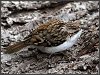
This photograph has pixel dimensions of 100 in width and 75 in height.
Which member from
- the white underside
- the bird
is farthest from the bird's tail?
the white underside

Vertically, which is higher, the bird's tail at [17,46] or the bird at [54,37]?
the bird at [54,37]

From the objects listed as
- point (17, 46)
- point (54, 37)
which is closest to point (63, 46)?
point (54, 37)

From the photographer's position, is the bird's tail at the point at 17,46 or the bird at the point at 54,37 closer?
the bird at the point at 54,37

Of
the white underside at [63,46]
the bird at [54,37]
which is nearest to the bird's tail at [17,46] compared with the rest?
the bird at [54,37]

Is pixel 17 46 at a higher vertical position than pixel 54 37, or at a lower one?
lower

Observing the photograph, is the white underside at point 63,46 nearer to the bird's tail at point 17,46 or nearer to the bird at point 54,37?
the bird at point 54,37

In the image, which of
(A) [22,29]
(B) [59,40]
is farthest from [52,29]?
(A) [22,29]

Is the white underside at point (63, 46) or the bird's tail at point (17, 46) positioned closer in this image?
the white underside at point (63, 46)

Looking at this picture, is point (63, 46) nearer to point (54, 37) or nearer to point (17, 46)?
point (54, 37)
